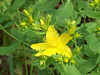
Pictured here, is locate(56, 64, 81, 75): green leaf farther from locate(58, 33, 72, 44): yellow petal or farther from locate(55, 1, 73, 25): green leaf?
locate(55, 1, 73, 25): green leaf

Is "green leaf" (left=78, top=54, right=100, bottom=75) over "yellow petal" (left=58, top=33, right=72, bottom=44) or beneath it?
beneath

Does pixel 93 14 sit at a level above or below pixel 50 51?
above

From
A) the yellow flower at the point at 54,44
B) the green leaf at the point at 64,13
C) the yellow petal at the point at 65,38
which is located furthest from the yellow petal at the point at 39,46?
the green leaf at the point at 64,13

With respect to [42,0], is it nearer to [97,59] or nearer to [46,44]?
[46,44]

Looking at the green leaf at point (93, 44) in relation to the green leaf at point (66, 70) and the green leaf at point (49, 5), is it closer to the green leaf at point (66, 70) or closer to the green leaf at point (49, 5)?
the green leaf at point (66, 70)

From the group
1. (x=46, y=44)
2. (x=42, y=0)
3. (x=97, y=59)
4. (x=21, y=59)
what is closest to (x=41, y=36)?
(x=46, y=44)

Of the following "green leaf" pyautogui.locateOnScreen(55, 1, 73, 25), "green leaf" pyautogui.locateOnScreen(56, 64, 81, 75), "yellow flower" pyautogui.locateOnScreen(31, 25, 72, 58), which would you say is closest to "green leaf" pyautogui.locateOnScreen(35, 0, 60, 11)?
"green leaf" pyautogui.locateOnScreen(55, 1, 73, 25)

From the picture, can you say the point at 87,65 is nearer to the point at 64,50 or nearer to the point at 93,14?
the point at 64,50

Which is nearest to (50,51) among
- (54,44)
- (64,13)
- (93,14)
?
(54,44)
